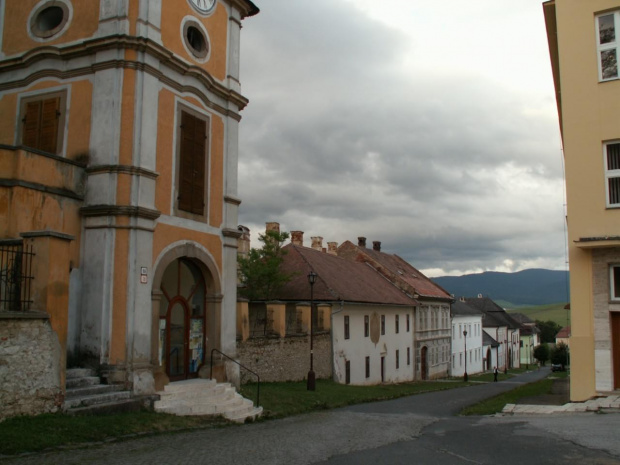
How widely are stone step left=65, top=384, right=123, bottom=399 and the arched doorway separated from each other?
219cm

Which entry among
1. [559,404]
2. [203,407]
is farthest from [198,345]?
[559,404]

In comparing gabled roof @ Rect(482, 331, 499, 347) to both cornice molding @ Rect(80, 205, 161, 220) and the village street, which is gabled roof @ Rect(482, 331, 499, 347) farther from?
cornice molding @ Rect(80, 205, 161, 220)

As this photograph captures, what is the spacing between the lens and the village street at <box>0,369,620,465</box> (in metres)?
9.43

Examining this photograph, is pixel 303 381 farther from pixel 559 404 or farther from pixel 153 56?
pixel 153 56

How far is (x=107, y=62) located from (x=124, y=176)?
2974mm

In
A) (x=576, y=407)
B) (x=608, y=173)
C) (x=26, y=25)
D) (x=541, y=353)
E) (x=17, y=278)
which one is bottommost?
(x=541, y=353)

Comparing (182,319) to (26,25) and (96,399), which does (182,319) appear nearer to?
(96,399)

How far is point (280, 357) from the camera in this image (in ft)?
83.2

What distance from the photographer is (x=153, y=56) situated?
15352 millimetres

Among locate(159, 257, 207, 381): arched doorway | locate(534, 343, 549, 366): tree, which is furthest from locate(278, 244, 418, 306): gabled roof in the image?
locate(534, 343, 549, 366): tree

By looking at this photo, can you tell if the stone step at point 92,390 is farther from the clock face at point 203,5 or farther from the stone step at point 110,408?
the clock face at point 203,5

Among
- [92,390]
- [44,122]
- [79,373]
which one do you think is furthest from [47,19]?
[92,390]

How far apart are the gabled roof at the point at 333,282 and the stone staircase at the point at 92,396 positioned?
1959 cm

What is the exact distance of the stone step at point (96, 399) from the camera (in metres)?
11.8
